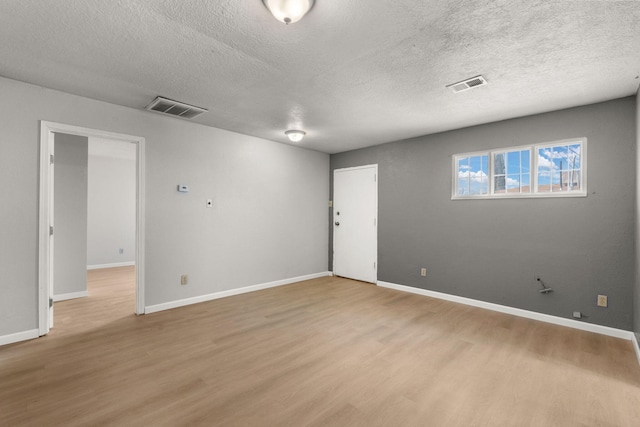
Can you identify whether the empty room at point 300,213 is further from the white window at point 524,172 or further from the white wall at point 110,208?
the white wall at point 110,208

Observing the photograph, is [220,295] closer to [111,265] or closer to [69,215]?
[69,215]

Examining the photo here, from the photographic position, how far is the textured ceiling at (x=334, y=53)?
1.82 metres

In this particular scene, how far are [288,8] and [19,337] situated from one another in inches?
151

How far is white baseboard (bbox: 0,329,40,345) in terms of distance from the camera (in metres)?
2.77

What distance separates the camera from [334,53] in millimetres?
2291

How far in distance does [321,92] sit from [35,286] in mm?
3527

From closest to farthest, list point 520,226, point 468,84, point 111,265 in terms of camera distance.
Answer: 1. point 468,84
2. point 520,226
3. point 111,265

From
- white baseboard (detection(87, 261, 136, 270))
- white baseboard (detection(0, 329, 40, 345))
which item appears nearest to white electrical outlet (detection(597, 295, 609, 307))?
white baseboard (detection(0, 329, 40, 345))

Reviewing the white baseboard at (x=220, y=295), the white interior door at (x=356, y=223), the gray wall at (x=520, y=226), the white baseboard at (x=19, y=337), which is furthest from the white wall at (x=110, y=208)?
the gray wall at (x=520, y=226)

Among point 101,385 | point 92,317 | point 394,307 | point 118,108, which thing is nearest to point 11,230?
point 92,317

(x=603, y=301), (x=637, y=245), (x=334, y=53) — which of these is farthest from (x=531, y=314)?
(x=334, y=53)

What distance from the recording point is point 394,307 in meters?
4.03

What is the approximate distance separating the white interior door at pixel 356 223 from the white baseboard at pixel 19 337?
4.41 metres

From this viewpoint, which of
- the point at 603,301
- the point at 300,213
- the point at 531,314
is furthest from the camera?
the point at 300,213
